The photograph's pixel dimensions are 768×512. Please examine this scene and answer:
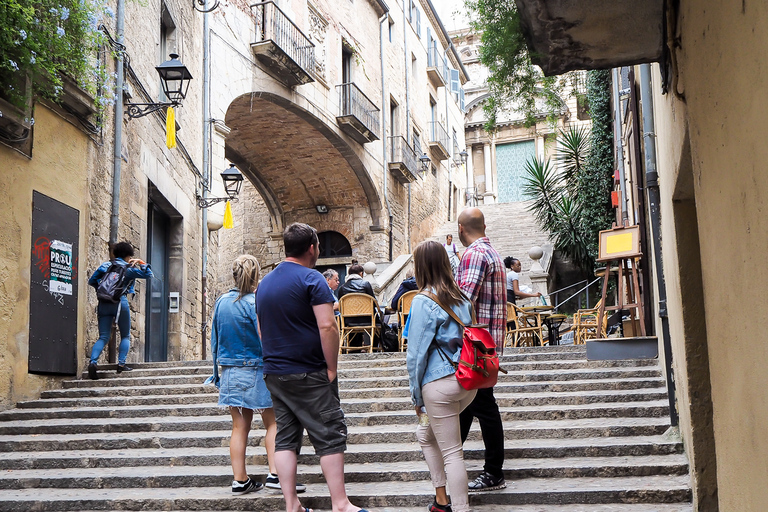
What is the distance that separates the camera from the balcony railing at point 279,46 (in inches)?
634

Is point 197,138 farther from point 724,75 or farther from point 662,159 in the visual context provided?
point 724,75

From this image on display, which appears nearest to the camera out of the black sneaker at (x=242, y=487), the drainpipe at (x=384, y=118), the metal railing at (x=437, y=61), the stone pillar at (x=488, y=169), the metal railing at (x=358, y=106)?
the black sneaker at (x=242, y=487)

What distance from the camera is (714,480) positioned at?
397 cm

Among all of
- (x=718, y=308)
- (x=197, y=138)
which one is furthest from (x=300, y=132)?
(x=718, y=308)

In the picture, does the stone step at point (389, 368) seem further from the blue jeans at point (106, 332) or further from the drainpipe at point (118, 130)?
the drainpipe at point (118, 130)

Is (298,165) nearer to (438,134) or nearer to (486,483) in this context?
(438,134)

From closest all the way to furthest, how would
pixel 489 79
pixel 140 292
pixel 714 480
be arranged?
pixel 714 480 < pixel 489 79 < pixel 140 292

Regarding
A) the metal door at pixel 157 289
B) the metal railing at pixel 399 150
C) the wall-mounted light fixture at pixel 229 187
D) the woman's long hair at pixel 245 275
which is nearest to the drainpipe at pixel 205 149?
the wall-mounted light fixture at pixel 229 187

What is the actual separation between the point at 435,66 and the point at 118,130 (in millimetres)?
20576

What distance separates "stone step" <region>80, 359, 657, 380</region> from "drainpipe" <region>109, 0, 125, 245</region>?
1967mm

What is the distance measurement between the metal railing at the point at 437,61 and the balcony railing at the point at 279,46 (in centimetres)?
1217

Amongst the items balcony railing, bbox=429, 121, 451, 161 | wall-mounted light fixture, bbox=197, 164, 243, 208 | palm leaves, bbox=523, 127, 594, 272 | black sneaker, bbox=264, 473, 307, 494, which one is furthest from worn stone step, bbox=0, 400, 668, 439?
balcony railing, bbox=429, 121, 451, 161

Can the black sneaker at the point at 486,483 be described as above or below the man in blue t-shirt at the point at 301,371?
below

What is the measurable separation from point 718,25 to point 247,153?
18.7 meters
